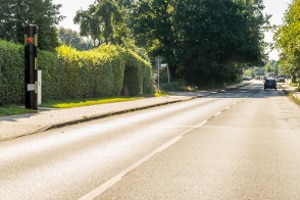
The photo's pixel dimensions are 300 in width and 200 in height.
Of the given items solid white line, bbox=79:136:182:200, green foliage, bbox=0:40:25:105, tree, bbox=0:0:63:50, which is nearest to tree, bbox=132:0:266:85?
tree, bbox=0:0:63:50

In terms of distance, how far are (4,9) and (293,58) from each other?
32855 mm

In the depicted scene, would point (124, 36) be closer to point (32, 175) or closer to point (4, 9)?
point (4, 9)

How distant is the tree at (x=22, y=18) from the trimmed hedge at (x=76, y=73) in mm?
4428

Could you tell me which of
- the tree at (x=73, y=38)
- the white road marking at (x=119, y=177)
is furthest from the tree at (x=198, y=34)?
the tree at (x=73, y=38)

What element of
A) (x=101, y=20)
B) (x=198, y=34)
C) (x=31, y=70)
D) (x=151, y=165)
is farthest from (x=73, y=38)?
(x=151, y=165)

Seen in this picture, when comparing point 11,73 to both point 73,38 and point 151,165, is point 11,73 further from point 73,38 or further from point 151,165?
point 73,38

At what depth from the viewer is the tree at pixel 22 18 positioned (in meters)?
29.6

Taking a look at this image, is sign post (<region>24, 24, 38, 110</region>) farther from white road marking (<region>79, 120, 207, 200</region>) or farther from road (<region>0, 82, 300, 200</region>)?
white road marking (<region>79, 120, 207, 200</region>)

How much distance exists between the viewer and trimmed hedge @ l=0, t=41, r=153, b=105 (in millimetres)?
17703

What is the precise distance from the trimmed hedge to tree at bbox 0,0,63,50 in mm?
4428

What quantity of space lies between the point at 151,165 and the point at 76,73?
56.5 feet

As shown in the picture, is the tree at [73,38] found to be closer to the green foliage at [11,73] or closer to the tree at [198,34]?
the tree at [198,34]

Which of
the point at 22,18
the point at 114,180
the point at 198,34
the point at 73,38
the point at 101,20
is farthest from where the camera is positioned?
the point at 73,38

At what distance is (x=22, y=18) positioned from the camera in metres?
29.7
